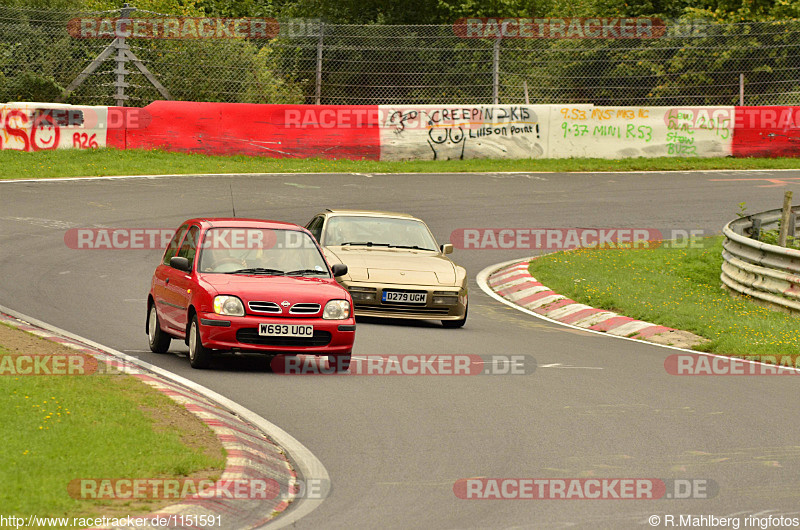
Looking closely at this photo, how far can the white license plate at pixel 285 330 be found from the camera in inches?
412

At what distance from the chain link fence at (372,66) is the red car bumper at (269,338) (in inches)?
A: 749

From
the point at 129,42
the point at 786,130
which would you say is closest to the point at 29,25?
the point at 129,42

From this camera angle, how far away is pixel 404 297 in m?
13.9

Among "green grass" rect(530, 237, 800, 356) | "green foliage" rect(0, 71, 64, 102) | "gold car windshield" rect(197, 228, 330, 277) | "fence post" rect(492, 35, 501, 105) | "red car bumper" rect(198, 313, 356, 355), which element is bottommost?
"green grass" rect(530, 237, 800, 356)

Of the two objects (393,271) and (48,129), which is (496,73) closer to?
(48,129)

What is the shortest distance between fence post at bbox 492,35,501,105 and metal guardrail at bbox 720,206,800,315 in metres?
13.3

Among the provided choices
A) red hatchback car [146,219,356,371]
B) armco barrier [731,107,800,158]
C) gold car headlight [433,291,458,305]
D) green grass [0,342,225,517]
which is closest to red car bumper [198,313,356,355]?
red hatchback car [146,219,356,371]

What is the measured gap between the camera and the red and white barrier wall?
27.3 metres

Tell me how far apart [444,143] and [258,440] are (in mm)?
22132

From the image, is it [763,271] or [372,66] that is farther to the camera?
[372,66]

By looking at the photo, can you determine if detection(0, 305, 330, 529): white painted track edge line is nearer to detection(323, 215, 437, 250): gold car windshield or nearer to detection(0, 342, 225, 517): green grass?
detection(0, 342, 225, 517): green grass

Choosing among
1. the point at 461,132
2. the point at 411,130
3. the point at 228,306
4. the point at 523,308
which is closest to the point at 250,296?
the point at 228,306

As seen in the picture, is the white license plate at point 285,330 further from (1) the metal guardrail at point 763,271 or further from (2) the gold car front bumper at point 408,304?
(1) the metal guardrail at point 763,271

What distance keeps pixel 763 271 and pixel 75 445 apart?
11108mm
